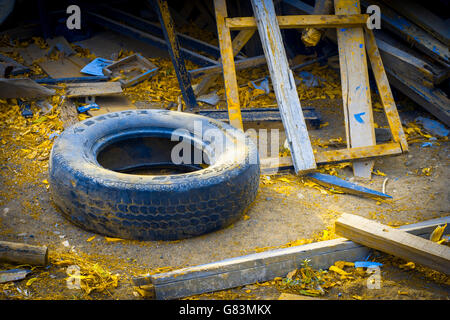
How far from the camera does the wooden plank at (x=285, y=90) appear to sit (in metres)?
4.02

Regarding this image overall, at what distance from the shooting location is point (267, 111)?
497 cm

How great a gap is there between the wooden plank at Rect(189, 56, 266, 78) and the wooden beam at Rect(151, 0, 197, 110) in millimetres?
251

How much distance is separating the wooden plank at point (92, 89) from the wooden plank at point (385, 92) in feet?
9.18

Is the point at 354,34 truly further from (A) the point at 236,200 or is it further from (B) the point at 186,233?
(B) the point at 186,233

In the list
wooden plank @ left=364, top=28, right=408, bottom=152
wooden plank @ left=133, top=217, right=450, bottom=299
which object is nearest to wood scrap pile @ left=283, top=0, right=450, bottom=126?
wooden plank @ left=364, top=28, right=408, bottom=152

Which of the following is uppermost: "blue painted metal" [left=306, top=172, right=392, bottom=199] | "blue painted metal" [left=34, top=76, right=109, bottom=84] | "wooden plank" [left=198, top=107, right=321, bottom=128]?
A: "blue painted metal" [left=34, top=76, right=109, bottom=84]

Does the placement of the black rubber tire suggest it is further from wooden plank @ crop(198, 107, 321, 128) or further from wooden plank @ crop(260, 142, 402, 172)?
wooden plank @ crop(198, 107, 321, 128)

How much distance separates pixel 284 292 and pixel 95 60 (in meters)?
4.41

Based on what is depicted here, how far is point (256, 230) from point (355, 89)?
201cm

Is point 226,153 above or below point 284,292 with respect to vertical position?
above

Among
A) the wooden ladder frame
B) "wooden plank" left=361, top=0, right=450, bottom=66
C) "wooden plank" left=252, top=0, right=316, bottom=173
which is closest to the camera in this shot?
"wooden plank" left=252, top=0, right=316, bottom=173

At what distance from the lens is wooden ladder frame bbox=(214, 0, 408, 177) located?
4.15 metres
